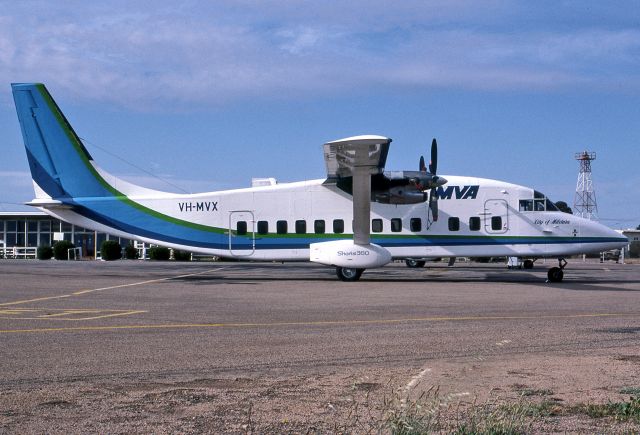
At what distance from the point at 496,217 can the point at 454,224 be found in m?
1.63

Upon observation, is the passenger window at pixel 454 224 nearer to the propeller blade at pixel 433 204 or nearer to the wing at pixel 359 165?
the propeller blade at pixel 433 204

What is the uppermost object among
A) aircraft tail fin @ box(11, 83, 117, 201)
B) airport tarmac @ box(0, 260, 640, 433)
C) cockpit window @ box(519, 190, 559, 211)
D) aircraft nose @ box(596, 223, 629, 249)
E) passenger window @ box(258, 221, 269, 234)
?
aircraft tail fin @ box(11, 83, 117, 201)

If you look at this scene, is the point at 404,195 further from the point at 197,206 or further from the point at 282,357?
the point at 282,357

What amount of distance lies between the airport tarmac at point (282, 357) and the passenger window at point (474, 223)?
27.9 ft

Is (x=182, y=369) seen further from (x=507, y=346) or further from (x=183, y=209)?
(x=183, y=209)

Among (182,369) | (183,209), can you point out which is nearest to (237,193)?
(183,209)

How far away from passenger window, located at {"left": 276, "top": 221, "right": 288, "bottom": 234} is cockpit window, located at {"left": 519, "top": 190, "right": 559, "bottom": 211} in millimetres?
9230

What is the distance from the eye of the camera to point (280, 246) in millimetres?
27047

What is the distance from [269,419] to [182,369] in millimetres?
2596

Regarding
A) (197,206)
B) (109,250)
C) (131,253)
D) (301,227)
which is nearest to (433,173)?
(301,227)

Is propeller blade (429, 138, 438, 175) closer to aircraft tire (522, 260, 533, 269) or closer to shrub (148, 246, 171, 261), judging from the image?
aircraft tire (522, 260, 533, 269)

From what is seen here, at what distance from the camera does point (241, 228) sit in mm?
27469

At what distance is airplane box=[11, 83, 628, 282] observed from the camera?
84.2 feet

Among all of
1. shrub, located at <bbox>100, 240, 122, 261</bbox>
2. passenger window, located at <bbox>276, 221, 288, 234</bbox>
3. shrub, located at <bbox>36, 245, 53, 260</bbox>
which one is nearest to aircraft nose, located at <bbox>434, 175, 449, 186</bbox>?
passenger window, located at <bbox>276, 221, 288, 234</bbox>
